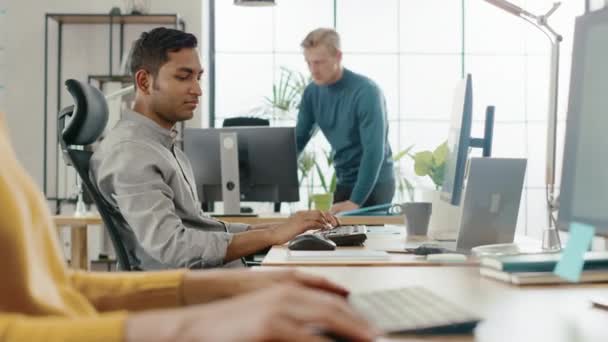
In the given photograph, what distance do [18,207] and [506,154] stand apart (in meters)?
5.39

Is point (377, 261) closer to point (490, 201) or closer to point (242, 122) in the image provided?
point (490, 201)

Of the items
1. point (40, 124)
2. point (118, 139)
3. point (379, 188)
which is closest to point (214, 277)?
point (118, 139)

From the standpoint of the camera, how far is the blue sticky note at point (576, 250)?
0.99 m

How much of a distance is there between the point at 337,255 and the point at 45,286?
989mm

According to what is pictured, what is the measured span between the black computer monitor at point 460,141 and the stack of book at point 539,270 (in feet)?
2.27

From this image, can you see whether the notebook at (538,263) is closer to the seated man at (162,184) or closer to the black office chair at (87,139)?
the seated man at (162,184)

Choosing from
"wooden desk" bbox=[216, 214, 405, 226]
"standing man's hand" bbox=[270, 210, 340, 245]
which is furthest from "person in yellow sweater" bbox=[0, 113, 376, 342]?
"wooden desk" bbox=[216, 214, 405, 226]

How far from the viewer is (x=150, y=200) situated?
1992 mm

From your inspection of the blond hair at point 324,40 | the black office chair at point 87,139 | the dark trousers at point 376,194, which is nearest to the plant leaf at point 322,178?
the dark trousers at point 376,194

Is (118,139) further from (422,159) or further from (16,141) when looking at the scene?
(16,141)

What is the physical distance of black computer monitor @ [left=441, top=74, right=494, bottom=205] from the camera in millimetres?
1949

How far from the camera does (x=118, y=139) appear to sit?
6.92 ft

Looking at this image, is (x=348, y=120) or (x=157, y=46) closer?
(x=157, y=46)

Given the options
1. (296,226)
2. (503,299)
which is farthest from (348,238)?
(503,299)
